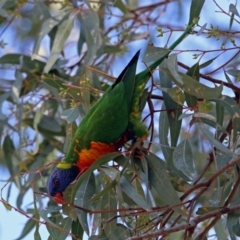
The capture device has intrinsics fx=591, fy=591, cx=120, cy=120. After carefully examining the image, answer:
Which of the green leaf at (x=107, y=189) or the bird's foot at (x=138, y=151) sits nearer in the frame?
the green leaf at (x=107, y=189)

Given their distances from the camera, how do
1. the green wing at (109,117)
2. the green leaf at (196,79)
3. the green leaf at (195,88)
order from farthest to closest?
1. the green wing at (109,117)
2. the green leaf at (196,79)
3. the green leaf at (195,88)

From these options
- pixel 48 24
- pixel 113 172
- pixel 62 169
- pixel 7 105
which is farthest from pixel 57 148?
pixel 113 172

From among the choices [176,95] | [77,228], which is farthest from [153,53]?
Result: [77,228]

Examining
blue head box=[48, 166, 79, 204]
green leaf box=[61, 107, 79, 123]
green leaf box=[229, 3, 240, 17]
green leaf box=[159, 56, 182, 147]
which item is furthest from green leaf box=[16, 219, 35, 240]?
green leaf box=[229, 3, 240, 17]

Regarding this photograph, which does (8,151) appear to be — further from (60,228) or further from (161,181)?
(161,181)

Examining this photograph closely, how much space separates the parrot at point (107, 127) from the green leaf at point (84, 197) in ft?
0.58

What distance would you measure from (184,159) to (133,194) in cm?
17

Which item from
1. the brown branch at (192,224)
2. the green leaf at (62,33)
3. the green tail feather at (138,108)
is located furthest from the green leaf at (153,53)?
the green leaf at (62,33)

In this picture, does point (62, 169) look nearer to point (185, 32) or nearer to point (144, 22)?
point (185, 32)

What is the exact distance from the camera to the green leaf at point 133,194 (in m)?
1.55

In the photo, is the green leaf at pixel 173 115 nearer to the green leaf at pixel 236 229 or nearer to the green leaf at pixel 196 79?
the green leaf at pixel 196 79

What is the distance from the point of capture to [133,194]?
159 centimetres

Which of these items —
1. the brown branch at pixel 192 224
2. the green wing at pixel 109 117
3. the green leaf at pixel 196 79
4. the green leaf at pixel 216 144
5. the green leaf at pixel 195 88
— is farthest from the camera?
the green wing at pixel 109 117

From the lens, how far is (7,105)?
2.65 m
